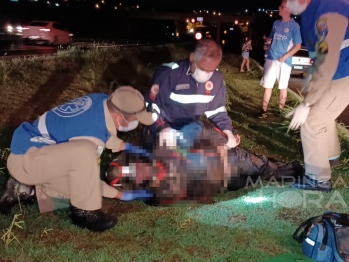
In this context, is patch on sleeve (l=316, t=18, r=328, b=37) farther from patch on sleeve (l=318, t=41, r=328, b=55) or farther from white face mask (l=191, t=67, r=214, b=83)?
white face mask (l=191, t=67, r=214, b=83)

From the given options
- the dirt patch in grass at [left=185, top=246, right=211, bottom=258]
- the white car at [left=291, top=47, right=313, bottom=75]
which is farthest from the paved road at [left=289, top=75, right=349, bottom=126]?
the dirt patch in grass at [left=185, top=246, right=211, bottom=258]

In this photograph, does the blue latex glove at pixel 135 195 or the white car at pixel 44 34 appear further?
the white car at pixel 44 34

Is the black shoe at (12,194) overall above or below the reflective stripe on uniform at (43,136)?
below

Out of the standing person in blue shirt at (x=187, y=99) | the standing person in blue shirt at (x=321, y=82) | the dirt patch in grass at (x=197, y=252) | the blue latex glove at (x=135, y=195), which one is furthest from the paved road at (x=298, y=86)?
the dirt patch in grass at (x=197, y=252)

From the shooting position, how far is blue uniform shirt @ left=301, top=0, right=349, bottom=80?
12.9ft

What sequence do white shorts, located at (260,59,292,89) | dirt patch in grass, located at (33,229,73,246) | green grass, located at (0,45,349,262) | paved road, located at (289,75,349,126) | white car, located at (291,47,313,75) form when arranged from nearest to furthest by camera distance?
green grass, located at (0,45,349,262) < dirt patch in grass, located at (33,229,73,246) < white shorts, located at (260,59,292,89) < paved road, located at (289,75,349,126) < white car, located at (291,47,313,75)

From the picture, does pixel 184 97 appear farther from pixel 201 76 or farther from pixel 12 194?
pixel 12 194

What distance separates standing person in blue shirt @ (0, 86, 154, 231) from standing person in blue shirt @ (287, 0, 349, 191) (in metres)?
1.58

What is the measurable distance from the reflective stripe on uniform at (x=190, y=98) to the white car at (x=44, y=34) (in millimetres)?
15187

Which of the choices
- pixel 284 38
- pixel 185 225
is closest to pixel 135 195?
pixel 185 225

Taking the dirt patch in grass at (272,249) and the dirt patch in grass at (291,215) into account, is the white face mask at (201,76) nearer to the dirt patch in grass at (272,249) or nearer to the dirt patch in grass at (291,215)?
the dirt patch in grass at (291,215)

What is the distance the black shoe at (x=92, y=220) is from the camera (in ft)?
10.9

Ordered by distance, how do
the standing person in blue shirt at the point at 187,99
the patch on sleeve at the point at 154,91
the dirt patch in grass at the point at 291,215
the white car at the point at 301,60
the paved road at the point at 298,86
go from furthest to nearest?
the white car at the point at 301,60 < the paved road at the point at 298,86 < the patch on sleeve at the point at 154,91 < the standing person in blue shirt at the point at 187,99 < the dirt patch in grass at the point at 291,215

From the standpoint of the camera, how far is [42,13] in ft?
109
